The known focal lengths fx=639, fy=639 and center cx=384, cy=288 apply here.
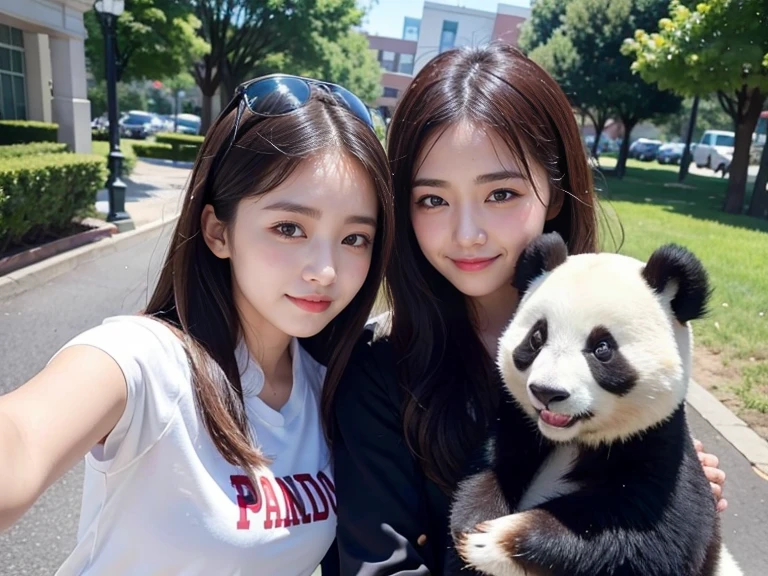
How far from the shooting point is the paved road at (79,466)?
312cm

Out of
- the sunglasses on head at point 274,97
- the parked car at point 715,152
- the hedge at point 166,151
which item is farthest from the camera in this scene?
the parked car at point 715,152

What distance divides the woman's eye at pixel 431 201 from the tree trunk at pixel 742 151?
16.4 meters

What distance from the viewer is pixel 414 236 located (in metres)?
1.96

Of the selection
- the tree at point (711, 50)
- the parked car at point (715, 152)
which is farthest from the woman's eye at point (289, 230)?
the parked car at point (715, 152)

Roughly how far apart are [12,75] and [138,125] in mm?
23006

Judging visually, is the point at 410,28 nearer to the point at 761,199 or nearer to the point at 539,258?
the point at 761,199

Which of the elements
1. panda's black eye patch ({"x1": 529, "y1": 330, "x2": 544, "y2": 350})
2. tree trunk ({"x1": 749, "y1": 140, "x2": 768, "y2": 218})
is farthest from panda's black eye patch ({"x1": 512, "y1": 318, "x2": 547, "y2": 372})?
tree trunk ({"x1": 749, "y1": 140, "x2": 768, "y2": 218})

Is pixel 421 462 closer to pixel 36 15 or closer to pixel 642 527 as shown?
pixel 642 527

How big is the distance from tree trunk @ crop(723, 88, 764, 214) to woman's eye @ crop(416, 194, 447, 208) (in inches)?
647

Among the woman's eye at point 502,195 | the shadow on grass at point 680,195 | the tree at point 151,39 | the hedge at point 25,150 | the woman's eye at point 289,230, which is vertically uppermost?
the tree at point 151,39

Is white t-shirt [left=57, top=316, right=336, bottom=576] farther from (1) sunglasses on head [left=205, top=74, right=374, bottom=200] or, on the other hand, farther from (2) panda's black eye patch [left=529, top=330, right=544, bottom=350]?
(2) panda's black eye patch [left=529, top=330, right=544, bottom=350]

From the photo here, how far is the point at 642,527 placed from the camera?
1.30 m

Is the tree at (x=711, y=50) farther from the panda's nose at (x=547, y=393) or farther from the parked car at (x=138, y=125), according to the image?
the parked car at (x=138, y=125)

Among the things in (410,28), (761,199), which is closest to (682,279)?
(761,199)
